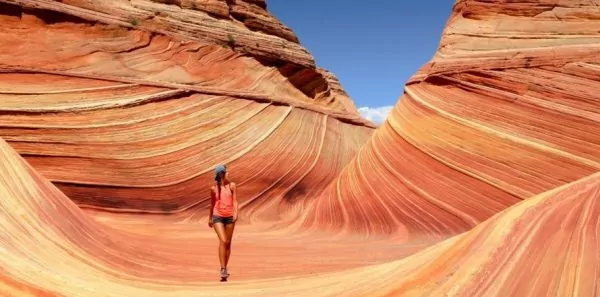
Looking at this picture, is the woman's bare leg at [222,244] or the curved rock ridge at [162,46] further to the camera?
the curved rock ridge at [162,46]

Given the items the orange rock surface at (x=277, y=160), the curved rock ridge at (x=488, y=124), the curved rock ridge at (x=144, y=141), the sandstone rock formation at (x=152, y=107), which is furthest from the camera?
the sandstone rock formation at (x=152, y=107)

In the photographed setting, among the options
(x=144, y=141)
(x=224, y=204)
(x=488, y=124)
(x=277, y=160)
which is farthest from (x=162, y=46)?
(x=224, y=204)

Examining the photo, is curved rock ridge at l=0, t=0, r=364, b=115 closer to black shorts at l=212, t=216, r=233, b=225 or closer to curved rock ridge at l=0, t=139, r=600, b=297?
curved rock ridge at l=0, t=139, r=600, b=297

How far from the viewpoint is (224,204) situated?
19.4 ft

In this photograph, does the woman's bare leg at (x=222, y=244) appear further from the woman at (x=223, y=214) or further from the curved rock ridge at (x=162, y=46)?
the curved rock ridge at (x=162, y=46)

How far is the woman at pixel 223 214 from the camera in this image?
5895 millimetres

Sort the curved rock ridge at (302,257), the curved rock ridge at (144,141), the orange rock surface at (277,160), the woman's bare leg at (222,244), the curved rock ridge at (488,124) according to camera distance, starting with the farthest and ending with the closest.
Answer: the curved rock ridge at (144,141)
the curved rock ridge at (488,124)
the woman's bare leg at (222,244)
the orange rock surface at (277,160)
the curved rock ridge at (302,257)

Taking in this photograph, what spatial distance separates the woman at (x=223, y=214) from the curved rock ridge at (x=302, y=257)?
0.29 m

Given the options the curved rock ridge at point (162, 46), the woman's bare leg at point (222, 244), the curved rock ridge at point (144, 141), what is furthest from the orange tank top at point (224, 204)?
the curved rock ridge at point (162, 46)

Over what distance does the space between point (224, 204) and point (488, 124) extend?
4.52 metres

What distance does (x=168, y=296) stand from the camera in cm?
500

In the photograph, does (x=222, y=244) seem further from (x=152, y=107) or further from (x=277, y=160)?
(x=277, y=160)

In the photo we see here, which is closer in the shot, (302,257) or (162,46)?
(302,257)

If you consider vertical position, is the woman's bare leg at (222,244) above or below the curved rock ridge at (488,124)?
below
